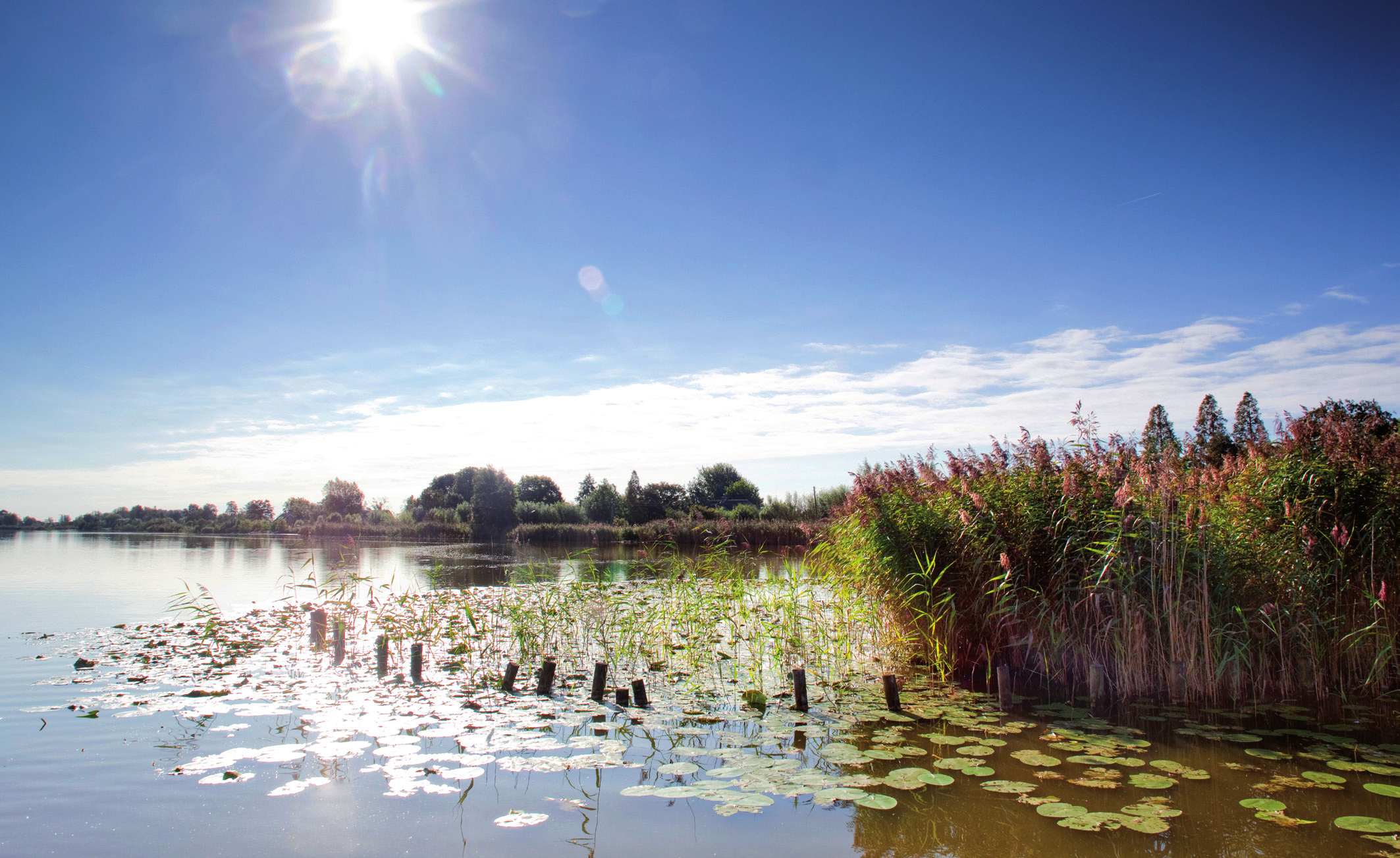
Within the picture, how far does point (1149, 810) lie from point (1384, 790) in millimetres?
1714

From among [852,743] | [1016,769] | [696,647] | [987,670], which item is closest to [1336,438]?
[987,670]

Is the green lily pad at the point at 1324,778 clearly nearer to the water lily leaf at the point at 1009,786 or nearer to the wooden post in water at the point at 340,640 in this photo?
the water lily leaf at the point at 1009,786

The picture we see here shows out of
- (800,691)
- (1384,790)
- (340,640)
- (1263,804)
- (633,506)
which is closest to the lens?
(1263,804)

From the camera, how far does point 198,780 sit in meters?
5.20

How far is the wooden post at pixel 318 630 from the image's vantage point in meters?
9.77

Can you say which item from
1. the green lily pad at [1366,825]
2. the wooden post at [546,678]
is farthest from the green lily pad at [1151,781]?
the wooden post at [546,678]

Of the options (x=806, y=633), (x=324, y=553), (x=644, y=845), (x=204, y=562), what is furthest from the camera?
(x=324, y=553)

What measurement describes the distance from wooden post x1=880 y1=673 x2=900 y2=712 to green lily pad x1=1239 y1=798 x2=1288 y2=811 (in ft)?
8.27

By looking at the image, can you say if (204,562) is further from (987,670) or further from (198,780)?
(987,670)

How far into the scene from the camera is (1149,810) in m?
4.39

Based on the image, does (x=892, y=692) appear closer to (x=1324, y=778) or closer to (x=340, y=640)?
(x=1324, y=778)

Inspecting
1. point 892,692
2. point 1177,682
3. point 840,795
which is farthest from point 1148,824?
point 1177,682

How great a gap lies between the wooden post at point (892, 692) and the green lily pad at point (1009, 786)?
1.56 metres

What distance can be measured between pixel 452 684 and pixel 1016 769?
18.6 ft
